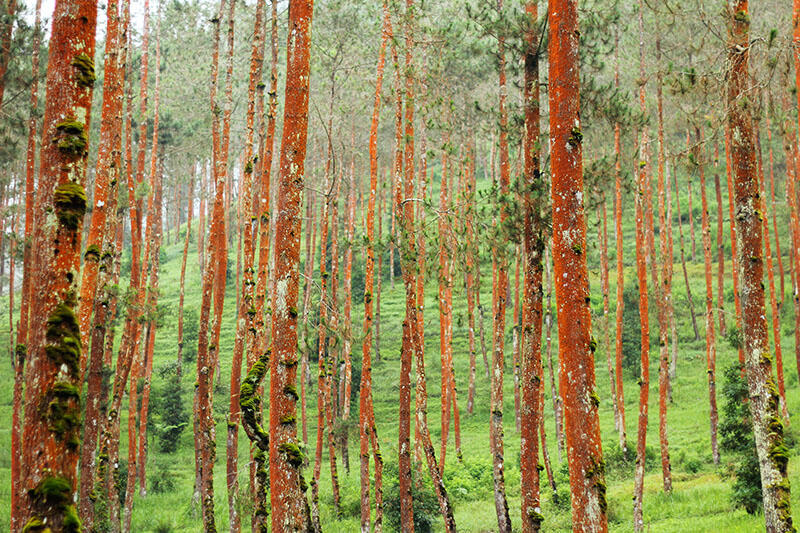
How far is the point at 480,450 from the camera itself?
21.3m

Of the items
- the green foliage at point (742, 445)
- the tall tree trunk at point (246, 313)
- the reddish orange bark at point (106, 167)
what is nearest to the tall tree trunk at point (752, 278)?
the green foliage at point (742, 445)

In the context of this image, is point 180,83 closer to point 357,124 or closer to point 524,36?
point 357,124

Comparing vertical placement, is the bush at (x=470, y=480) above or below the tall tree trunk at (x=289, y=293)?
below

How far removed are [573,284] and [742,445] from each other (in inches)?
430

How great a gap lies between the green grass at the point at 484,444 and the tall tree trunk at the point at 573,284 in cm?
416

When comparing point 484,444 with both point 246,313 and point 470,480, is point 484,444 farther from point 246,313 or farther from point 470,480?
point 246,313

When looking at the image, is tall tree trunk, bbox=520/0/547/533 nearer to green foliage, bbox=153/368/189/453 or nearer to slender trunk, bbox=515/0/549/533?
slender trunk, bbox=515/0/549/533

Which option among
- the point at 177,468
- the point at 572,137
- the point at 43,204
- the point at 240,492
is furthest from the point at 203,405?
the point at 177,468

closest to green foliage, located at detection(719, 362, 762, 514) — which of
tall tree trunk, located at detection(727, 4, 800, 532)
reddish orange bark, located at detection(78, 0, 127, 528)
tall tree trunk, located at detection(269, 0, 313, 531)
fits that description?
tall tree trunk, located at detection(727, 4, 800, 532)

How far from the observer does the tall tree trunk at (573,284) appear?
4.97 m

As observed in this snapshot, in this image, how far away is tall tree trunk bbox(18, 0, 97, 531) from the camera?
11.6 ft

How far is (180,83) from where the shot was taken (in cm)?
3023

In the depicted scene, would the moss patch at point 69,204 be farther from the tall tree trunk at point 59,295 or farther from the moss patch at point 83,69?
the moss patch at point 83,69

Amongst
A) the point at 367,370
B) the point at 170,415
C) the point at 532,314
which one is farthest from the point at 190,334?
the point at 532,314
